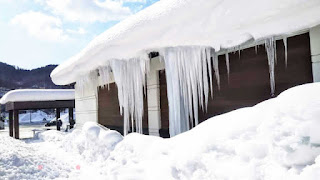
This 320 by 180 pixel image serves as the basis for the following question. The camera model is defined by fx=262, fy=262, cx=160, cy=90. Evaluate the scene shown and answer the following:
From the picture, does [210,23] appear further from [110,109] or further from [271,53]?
[110,109]

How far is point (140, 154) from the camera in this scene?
12.8 ft

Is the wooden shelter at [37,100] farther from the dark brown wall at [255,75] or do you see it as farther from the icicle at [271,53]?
the icicle at [271,53]

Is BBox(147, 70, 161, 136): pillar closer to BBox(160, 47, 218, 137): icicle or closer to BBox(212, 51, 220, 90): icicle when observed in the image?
BBox(160, 47, 218, 137): icicle

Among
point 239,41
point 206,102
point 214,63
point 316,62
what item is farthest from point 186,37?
point 316,62

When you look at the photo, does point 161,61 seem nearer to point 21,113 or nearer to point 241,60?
point 241,60

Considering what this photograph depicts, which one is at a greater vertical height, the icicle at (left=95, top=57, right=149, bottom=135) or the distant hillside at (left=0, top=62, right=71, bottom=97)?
the distant hillside at (left=0, top=62, right=71, bottom=97)

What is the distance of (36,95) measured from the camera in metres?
15.1

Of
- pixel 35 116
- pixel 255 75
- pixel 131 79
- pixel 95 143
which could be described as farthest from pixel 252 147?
pixel 35 116

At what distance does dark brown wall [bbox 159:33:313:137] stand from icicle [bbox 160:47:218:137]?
30 cm

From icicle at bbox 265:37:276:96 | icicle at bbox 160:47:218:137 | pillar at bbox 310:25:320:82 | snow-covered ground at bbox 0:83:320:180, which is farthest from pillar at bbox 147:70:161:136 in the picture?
pillar at bbox 310:25:320:82

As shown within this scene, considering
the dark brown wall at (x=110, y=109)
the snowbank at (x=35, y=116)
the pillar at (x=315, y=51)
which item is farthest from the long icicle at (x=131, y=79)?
the snowbank at (x=35, y=116)

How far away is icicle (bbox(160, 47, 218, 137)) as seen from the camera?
4633 mm

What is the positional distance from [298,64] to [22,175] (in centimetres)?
525

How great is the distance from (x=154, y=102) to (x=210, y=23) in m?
3.02
